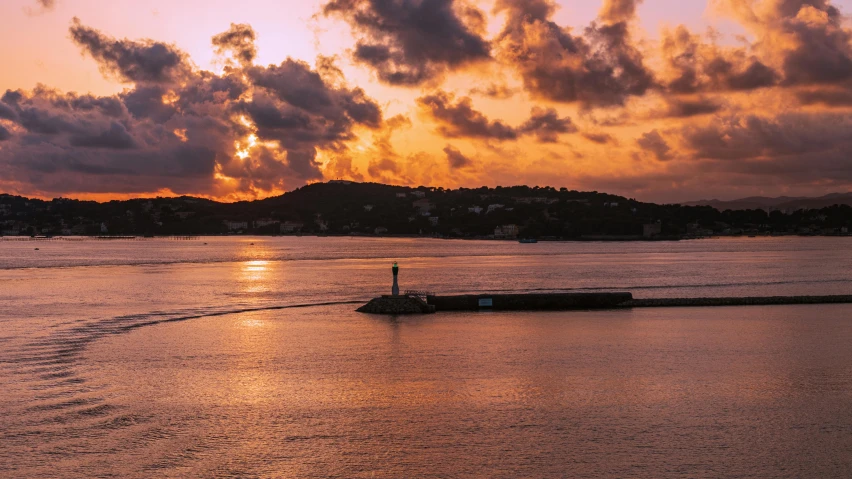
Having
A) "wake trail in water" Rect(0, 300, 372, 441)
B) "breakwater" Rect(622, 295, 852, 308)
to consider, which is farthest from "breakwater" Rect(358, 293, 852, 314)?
"wake trail in water" Rect(0, 300, 372, 441)

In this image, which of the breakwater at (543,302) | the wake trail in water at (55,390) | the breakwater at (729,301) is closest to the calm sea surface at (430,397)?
the wake trail in water at (55,390)

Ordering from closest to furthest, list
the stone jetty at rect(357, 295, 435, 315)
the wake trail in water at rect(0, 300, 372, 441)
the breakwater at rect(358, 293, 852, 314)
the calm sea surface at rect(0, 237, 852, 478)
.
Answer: the calm sea surface at rect(0, 237, 852, 478) → the wake trail in water at rect(0, 300, 372, 441) → the stone jetty at rect(357, 295, 435, 315) → the breakwater at rect(358, 293, 852, 314)

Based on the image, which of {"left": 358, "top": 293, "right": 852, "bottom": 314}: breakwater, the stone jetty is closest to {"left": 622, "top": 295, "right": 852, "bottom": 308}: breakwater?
{"left": 358, "top": 293, "right": 852, "bottom": 314}: breakwater

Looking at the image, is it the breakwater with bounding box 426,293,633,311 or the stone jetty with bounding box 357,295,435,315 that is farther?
the breakwater with bounding box 426,293,633,311

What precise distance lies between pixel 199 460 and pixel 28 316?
2293 centimetres

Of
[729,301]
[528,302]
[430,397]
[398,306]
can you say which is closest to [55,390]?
[430,397]

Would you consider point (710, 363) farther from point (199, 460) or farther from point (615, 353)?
point (199, 460)

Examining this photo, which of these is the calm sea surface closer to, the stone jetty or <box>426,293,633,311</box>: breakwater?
the stone jetty

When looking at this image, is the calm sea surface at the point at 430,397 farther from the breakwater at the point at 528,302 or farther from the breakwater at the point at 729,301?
the breakwater at the point at 729,301

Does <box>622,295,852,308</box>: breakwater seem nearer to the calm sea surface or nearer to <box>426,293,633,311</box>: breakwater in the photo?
<box>426,293,633,311</box>: breakwater

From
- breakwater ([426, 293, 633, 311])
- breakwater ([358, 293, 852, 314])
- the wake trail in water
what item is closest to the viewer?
the wake trail in water

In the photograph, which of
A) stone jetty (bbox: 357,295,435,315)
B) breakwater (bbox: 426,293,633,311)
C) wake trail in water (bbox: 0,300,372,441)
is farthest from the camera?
breakwater (bbox: 426,293,633,311)

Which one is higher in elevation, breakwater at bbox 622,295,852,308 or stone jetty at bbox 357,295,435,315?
stone jetty at bbox 357,295,435,315

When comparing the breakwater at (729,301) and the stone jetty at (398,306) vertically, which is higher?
the stone jetty at (398,306)
